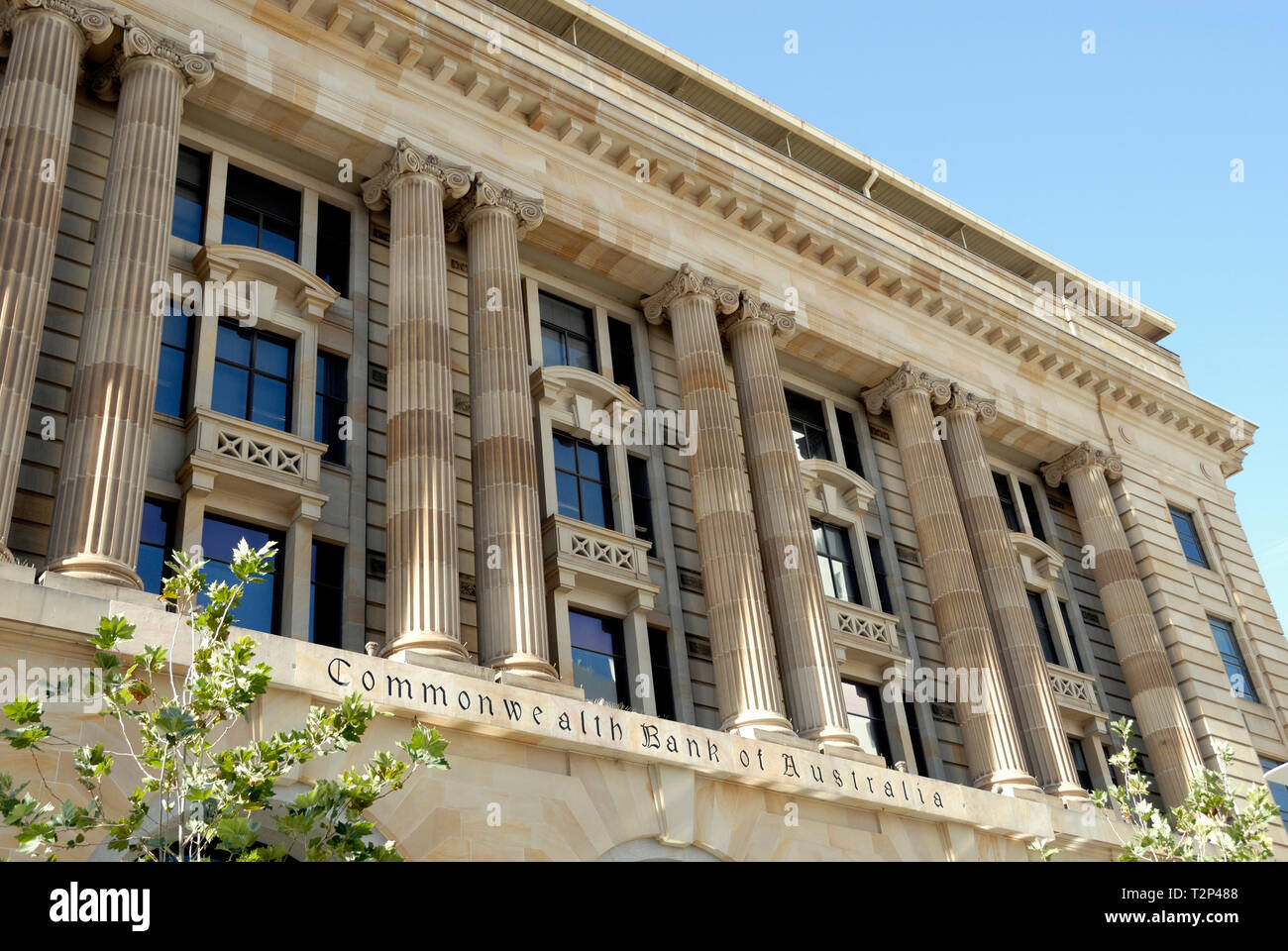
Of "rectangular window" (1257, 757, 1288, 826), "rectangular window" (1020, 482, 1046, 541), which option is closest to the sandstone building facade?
"rectangular window" (1020, 482, 1046, 541)

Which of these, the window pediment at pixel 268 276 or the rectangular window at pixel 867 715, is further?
the rectangular window at pixel 867 715

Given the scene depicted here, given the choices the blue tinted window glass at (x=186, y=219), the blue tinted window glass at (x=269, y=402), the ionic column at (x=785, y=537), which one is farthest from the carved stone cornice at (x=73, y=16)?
the ionic column at (x=785, y=537)

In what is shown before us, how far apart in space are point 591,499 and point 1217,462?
26.8m

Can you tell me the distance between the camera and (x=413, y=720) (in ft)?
59.2

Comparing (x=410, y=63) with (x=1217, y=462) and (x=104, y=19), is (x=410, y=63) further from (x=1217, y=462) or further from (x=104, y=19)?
(x=1217, y=462)

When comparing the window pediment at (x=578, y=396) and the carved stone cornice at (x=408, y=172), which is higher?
the carved stone cornice at (x=408, y=172)

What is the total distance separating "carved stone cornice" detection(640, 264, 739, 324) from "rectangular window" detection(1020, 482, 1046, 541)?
1210 centimetres

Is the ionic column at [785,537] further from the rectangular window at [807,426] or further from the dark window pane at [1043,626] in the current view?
the dark window pane at [1043,626]

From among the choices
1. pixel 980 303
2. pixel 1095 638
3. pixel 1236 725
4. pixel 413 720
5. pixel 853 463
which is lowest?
pixel 413 720

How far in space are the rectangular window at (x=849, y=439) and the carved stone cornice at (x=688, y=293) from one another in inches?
204

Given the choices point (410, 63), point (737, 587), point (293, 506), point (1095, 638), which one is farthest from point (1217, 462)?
point (293, 506)

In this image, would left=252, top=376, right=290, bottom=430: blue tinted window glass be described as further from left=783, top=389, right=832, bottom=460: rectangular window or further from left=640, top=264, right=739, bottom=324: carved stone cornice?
left=783, top=389, right=832, bottom=460: rectangular window

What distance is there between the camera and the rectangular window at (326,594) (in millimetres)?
20750

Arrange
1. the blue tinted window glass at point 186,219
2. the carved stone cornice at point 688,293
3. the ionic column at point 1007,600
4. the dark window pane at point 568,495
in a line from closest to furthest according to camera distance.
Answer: the blue tinted window glass at point 186,219, the dark window pane at point 568,495, the ionic column at point 1007,600, the carved stone cornice at point 688,293
